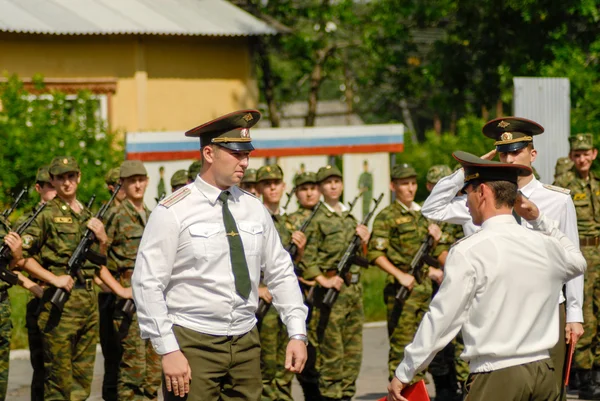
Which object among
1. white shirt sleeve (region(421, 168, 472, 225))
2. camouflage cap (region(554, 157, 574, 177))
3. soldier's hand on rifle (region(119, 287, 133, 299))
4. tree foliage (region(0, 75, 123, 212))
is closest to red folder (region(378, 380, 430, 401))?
white shirt sleeve (region(421, 168, 472, 225))

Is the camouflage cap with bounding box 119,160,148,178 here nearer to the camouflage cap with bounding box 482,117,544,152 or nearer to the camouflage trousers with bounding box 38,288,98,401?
the camouflage trousers with bounding box 38,288,98,401

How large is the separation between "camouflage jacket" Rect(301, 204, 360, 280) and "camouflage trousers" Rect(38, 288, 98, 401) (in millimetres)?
1941

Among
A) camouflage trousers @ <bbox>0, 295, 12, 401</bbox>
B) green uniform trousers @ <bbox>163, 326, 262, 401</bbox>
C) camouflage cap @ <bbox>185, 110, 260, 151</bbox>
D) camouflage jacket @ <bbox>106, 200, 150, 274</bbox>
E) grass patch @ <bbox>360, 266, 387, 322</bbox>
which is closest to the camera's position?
green uniform trousers @ <bbox>163, 326, 262, 401</bbox>

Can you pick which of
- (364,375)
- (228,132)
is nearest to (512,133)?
(228,132)

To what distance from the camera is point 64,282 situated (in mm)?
8766

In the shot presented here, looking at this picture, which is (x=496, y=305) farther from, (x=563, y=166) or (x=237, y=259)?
(x=563, y=166)

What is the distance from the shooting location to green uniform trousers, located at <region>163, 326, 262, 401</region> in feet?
18.8

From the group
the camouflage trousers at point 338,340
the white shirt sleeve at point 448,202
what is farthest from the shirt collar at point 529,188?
the camouflage trousers at point 338,340


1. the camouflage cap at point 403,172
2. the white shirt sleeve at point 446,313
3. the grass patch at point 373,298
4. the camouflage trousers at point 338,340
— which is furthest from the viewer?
the grass patch at point 373,298

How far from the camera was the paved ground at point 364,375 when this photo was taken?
1047cm

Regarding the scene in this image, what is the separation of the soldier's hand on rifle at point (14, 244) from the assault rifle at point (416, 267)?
318 centimetres

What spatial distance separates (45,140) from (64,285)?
23.6 feet

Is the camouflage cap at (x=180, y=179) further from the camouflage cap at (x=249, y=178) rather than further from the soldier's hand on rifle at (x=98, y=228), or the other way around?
the soldier's hand on rifle at (x=98, y=228)

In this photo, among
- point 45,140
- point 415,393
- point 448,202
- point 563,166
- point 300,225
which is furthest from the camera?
point 45,140
